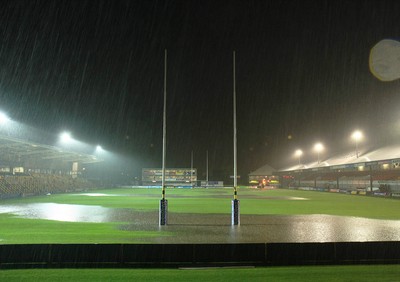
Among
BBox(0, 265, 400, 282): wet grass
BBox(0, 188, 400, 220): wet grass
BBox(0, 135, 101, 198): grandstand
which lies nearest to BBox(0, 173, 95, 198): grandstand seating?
BBox(0, 135, 101, 198): grandstand

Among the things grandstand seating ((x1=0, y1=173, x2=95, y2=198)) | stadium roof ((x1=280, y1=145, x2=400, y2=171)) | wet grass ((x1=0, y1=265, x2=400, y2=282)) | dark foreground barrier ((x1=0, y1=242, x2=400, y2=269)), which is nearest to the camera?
wet grass ((x1=0, y1=265, x2=400, y2=282))

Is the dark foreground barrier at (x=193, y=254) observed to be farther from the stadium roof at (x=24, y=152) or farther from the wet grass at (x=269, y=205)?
the stadium roof at (x=24, y=152)

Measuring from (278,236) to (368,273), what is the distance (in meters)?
5.96

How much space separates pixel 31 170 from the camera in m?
61.0

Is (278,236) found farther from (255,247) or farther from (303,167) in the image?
(303,167)

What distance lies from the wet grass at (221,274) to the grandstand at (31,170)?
3565 cm

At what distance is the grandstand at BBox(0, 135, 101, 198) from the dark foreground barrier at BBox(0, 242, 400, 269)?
34970 millimetres

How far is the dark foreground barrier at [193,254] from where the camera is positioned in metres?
9.20

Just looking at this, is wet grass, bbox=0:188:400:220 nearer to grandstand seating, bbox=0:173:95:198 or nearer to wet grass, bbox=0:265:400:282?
grandstand seating, bbox=0:173:95:198

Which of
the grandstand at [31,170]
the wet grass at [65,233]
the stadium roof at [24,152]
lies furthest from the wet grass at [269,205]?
the wet grass at [65,233]

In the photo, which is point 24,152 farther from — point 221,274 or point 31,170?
point 221,274

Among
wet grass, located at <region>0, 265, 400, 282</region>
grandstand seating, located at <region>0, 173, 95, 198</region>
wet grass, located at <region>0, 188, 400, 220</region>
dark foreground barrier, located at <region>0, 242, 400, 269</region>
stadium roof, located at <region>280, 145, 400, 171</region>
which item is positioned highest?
stadium roof, located at <region>280, 145, 400, 171</region>

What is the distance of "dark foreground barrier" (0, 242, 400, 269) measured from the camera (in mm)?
9195

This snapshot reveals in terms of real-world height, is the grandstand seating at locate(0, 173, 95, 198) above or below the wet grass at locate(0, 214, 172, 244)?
above
